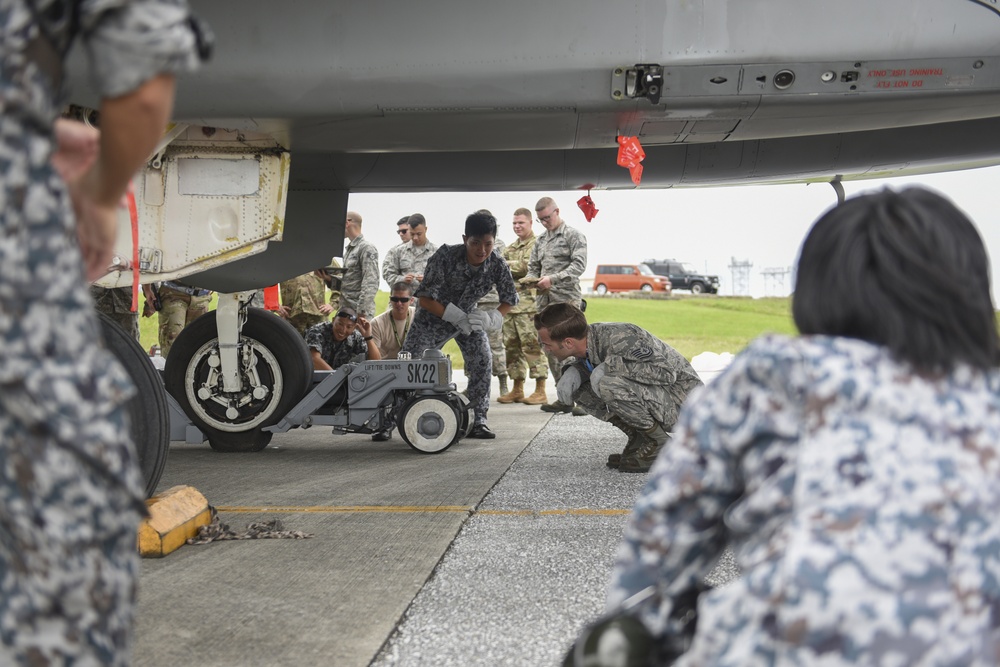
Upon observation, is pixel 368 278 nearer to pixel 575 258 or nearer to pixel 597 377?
pixel 575 258

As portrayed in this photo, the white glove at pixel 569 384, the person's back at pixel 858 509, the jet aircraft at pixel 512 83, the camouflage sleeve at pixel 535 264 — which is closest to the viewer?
the person's back at pixel 858 509

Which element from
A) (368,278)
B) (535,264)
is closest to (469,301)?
(535,264)

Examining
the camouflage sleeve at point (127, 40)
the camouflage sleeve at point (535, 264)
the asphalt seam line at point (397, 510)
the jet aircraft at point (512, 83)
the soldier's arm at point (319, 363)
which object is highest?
the jet aircraft at point (512, 83)

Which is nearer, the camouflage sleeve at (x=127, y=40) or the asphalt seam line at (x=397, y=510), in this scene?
the camouflage sleeve at (x=127, y=40)

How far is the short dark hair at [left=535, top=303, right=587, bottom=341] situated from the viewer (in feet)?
14.9

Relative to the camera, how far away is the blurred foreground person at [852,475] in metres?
0.96

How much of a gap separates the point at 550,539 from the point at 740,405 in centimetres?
223

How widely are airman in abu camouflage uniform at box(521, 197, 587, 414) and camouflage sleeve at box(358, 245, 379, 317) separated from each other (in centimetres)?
133

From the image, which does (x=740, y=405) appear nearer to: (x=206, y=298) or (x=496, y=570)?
(x=496, y=570)

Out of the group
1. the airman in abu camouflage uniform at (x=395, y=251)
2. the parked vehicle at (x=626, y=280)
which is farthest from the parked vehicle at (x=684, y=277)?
the airman in abu camouflage uniform at (x=395, y=251)

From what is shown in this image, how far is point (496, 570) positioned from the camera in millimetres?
2842

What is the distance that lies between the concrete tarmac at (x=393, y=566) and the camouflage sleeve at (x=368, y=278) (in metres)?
3.21

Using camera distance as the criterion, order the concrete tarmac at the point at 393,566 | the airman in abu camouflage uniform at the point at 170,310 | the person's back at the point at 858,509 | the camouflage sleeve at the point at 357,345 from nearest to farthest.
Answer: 1. the person's back at the point at 858,509
2. the concrete tarmac at the point at 393,566
3. the camouflage sleeve at the point at 357,345
4. the airman in abu camouflage uniform at the point at 170,310

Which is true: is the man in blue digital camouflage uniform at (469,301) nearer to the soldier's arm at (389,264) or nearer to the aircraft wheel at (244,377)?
the aircraft wheel at (244,377)
